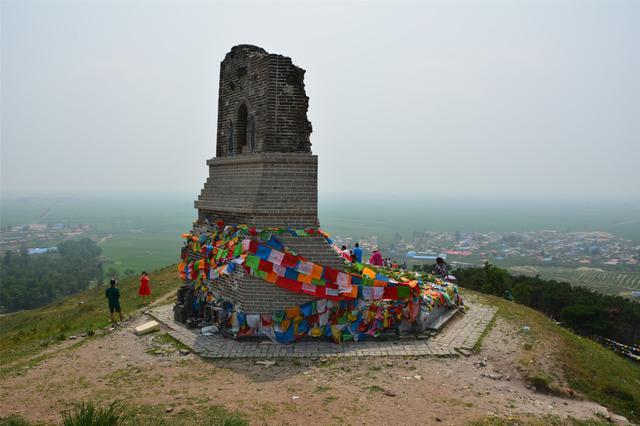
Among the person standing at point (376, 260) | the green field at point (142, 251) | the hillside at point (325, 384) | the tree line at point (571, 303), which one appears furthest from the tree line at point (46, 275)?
the person standing at point (376, 260)

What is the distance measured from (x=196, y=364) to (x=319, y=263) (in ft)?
12.0

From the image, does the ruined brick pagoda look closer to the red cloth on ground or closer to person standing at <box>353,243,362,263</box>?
person standing at <box>353,243,362,263</box>

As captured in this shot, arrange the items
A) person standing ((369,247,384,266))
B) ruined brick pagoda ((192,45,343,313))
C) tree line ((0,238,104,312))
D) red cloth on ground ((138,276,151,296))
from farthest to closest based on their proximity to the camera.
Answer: tree line ((0,238,104,312)) → person standing ((369,247,384,266)) → red cloth on ground ((138,276,151,296)) → ruined brick pagoda ((192,45,343,313))

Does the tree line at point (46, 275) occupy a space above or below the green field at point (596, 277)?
below

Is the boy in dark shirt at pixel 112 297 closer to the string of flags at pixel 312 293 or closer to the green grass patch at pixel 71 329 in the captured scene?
the green grass patch at pixel 71 329

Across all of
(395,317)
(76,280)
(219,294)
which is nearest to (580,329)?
(395,317)

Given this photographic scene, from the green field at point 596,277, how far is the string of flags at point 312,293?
4334 centimetres

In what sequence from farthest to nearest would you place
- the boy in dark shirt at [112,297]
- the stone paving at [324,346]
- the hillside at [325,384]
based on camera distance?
the boy in dark shirt at [112,297] → the stone paving at [324,346] → the hillside at [325,384]

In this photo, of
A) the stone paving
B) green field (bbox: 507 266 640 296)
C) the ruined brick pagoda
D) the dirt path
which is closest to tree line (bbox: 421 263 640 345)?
the stone paving

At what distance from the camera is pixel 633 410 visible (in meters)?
8.75

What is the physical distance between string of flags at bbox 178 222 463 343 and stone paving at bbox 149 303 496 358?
0.30m

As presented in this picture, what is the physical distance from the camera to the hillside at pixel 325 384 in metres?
7.04

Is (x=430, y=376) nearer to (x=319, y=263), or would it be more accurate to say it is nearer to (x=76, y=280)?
(x=319, y=263)

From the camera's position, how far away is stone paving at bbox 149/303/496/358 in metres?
9.59
